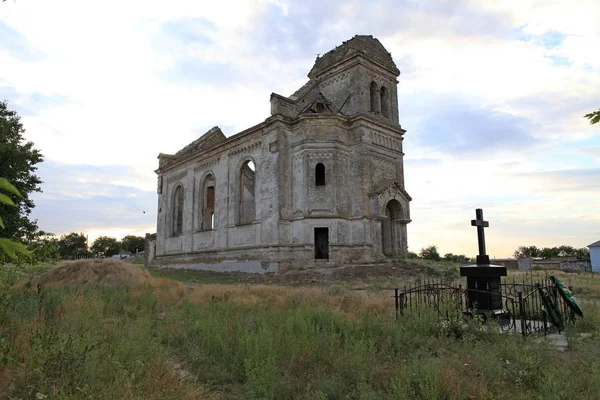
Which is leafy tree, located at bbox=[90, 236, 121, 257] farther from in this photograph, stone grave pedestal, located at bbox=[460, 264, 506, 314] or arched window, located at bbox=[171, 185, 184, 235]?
stone grave pedestal, located at bbox=[460, 264, 506, 314]

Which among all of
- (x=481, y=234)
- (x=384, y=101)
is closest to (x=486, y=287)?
(x=481, y=234)

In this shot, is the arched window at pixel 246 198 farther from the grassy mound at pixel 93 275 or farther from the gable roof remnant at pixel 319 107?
the grassy mound at pixel 93 275

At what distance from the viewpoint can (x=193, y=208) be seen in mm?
31078

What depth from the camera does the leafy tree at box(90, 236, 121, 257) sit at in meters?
91.2

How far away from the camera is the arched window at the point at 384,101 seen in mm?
26312

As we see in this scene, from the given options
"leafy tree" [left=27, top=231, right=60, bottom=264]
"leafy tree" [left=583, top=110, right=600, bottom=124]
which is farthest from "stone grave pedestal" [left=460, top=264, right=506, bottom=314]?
"leafy tree" [left=27, top=231, right=60, bottom=264]

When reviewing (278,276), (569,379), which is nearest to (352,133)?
(278,276)

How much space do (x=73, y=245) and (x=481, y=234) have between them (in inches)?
3789

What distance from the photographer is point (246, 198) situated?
31.0 m

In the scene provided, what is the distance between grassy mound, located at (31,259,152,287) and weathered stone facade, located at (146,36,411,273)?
29.1 feet

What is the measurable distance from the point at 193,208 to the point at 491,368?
28.4m

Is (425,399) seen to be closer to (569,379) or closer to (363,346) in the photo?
(363,346)

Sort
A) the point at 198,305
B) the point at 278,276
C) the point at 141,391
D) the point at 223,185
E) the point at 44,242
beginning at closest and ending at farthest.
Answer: the point at 141,391, the point at 44,242, the point at 198,305, the point at 278,276, the point at 223,185

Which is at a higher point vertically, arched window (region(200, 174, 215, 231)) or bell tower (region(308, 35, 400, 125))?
bell tower (region(308, 35, 400, 125))
